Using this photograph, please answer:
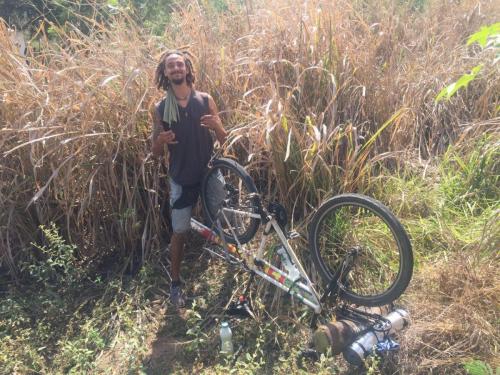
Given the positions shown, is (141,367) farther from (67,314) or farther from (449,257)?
(449,257)

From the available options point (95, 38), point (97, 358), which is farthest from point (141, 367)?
point (95, 38)

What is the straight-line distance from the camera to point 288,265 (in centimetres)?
284

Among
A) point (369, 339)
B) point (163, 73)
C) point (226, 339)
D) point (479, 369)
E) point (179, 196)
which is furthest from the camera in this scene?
point (179, 196)

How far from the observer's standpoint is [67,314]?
11.1 feet

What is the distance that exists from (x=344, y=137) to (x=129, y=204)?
1815mm

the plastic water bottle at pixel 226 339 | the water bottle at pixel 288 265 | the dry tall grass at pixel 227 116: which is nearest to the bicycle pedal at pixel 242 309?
the plastic water bottle at pixel 226 339

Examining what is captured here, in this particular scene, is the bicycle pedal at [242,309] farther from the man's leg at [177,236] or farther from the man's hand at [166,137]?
the man's hand at [166,137]

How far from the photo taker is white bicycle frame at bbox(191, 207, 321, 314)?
2.75 meters

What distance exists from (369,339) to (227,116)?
215 centimetres

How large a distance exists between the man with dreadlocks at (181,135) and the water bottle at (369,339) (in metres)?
1.39

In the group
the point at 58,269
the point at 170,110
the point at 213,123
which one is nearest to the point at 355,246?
the point at 213,123

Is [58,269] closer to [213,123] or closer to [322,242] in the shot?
[213,123]

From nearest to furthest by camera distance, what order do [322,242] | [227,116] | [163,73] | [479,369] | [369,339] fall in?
[479,369] < [369,339] < [322,242] < [163,73] < [227,116]

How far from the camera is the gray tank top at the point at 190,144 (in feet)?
10.2
